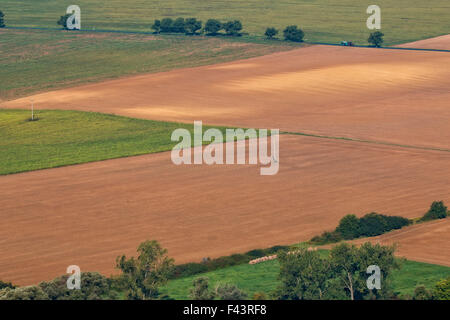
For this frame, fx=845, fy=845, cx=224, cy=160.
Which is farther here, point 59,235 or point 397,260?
point 59,235

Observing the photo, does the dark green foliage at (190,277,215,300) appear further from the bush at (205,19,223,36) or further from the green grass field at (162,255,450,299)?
the bush at (205,19,223,36)

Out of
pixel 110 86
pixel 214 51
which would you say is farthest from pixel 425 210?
pixel 214 51

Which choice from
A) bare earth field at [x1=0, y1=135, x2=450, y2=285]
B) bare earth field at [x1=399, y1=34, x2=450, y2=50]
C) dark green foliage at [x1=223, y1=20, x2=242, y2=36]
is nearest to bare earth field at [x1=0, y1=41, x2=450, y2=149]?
bare earth field at [x1=399, y1=34, x2=450, y2=50]

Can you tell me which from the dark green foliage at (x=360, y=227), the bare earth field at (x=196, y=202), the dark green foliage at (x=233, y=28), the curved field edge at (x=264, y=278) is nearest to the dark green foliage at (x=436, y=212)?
the bare earth field at (x=196, y=202)

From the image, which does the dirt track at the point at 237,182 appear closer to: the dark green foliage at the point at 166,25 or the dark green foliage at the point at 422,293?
the dark green foliage at the point at 422,293

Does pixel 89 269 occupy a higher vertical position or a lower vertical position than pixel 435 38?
lower

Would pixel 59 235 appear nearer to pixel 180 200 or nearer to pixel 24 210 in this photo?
pixel 24 210
